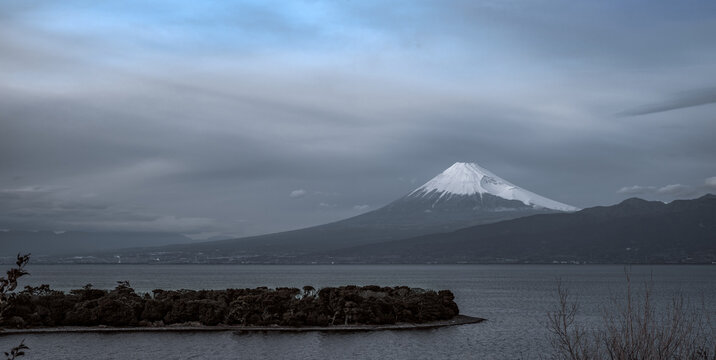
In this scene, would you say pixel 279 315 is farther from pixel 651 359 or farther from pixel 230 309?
pixel 651 359

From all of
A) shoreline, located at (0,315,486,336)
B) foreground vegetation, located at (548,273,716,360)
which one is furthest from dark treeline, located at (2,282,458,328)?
foreground vegetation, located at (548,273,716,360)

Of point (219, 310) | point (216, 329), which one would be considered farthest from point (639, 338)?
point (219, 310)

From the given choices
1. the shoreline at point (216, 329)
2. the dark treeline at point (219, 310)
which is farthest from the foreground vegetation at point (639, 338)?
the dark treeline at point (219, 310)

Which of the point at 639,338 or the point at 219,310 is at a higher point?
the point at 639,338

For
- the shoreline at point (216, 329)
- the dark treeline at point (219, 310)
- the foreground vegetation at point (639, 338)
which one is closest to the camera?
the foreground vegetation at point (639, 338)

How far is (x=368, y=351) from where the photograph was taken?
37500 mm

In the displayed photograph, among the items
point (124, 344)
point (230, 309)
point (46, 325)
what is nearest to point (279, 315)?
point (230, 309)

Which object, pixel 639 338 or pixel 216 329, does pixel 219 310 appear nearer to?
pixel 216 329

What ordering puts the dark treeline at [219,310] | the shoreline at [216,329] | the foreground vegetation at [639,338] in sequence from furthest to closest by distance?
1. the dark treeline at [219,310]
2. the shoreline at [216,329]
3. the foreground vegetation at [639,338]

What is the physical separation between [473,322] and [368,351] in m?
16.1

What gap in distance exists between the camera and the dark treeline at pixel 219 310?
155 feet

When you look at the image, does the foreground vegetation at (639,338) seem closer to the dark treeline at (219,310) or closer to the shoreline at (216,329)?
the shoreline at (216,329)

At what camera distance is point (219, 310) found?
4762cm

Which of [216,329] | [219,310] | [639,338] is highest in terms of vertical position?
[639,338]
